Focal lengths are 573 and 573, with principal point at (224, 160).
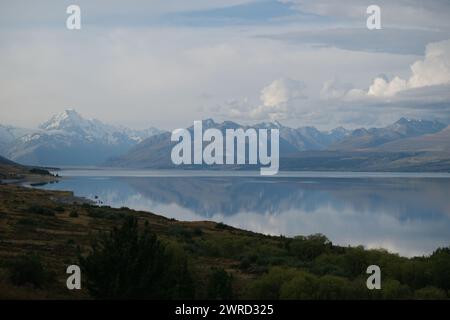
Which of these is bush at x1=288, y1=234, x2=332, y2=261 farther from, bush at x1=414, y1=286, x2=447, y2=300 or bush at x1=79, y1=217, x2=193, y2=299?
bush at x1=79, y1=217, x2=193, y2=299

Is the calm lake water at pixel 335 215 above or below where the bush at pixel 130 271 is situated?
above

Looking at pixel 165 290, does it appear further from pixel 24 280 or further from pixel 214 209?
pixel 214 209

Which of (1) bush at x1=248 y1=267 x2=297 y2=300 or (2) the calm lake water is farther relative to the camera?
(2) the calm lake water

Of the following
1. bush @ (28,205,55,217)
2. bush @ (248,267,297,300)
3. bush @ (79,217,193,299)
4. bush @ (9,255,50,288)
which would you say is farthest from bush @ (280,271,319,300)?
bush @ (28,205,55,217)

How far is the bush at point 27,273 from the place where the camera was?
23.4 meters

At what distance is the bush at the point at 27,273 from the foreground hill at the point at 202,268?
4 cm

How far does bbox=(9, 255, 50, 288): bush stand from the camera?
76.8ft

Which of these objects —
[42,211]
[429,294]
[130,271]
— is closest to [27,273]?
[130,271]

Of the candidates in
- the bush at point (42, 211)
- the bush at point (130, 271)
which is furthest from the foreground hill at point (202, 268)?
the bush at point (42, 211)

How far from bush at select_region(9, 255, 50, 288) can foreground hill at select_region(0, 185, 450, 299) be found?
1.5 inches

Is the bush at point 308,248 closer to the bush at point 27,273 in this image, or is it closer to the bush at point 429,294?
the bush at point 429,294
